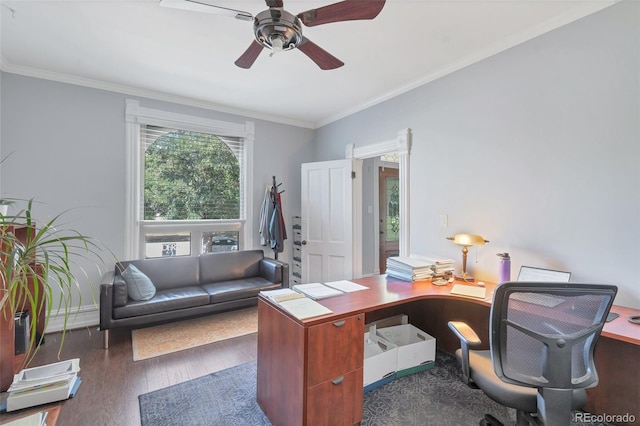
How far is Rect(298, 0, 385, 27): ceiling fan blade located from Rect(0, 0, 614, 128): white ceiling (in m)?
0.45

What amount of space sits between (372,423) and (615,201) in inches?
82.2

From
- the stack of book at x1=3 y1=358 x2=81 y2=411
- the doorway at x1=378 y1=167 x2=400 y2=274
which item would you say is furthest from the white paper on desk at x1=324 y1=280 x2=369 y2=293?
the doorway at x1=378 y1=167 x2=400 y2=274

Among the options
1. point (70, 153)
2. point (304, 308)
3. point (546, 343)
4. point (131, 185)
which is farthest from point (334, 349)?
point (70, 153)

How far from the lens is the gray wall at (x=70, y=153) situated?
9.47ft

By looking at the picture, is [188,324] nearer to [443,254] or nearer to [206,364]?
[206,364]

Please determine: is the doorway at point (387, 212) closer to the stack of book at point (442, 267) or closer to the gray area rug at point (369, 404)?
the stack of book at point (442, 267)

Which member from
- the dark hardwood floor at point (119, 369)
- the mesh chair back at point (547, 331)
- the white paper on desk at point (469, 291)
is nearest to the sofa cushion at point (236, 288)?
the dark hardwood floor at point (119, 369)

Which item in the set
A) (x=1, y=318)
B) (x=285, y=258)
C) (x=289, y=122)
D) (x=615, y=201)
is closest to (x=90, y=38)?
(x=1, y=318)

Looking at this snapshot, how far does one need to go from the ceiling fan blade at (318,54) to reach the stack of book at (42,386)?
108 inches

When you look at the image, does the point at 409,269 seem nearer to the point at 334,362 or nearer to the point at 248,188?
the point at 334,362

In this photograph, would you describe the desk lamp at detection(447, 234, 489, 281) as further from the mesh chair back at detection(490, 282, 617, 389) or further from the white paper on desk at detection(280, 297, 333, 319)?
the white paper on desk at detection(280, 297, 333, 319)

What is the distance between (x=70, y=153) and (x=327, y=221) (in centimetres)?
305

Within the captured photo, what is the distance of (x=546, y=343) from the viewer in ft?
4.22

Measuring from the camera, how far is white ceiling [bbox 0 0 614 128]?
2.02m
